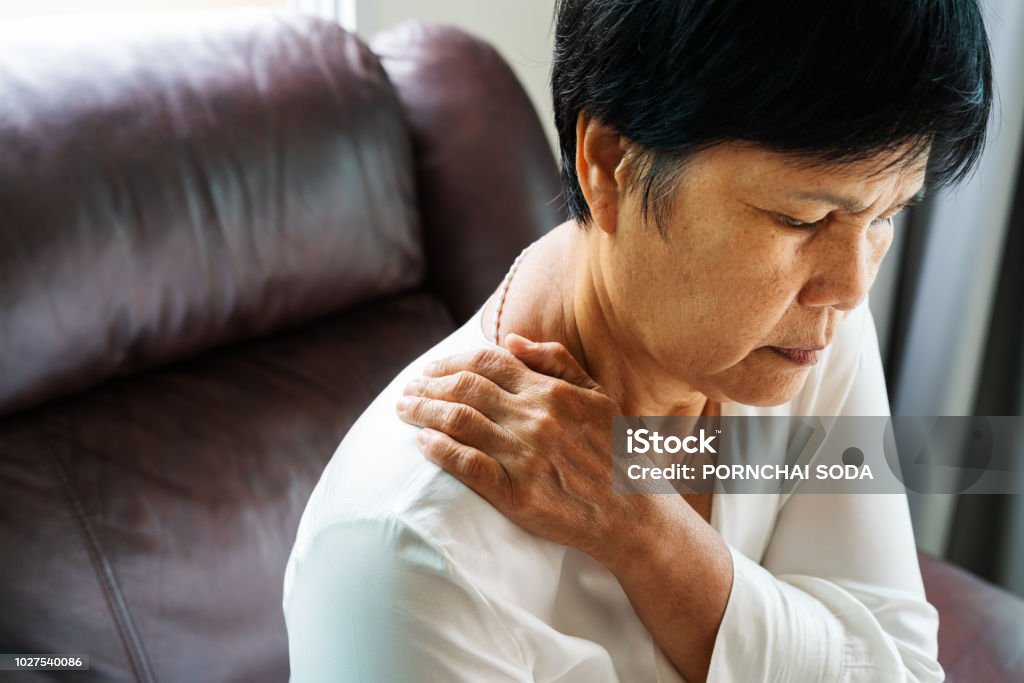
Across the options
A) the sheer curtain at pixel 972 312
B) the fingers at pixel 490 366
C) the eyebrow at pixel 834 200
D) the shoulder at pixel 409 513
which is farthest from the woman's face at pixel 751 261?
the sheer curtain at pixel 972 312

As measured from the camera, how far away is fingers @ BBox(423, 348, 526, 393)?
85 cm

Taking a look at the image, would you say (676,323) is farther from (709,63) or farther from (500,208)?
(500,208)

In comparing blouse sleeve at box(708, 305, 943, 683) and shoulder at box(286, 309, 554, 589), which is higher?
shoulder at box(286, 309, 554, 589)

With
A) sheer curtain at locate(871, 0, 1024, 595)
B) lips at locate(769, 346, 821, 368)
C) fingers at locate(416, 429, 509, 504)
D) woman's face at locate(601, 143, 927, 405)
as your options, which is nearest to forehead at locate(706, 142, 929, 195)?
woman's face at locate(601, 143, 927, 405)

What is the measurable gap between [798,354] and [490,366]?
0.27 meters

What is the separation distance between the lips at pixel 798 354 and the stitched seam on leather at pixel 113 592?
0.72 meters

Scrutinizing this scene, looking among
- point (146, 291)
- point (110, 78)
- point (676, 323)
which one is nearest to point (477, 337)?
point (676, 323)

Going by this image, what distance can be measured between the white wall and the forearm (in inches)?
40.7

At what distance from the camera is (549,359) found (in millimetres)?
879

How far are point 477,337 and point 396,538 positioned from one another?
0.22 meters

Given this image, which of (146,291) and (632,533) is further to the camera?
(146,291)

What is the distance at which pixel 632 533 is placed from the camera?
0.85 metres

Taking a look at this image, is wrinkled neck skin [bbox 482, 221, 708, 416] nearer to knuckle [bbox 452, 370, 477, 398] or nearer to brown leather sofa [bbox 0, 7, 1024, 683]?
knuckle [bbox 452, 370, 477, 398]

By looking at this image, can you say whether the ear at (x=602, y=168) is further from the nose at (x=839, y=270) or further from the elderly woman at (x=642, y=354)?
the nose at (x=839, y=270)
